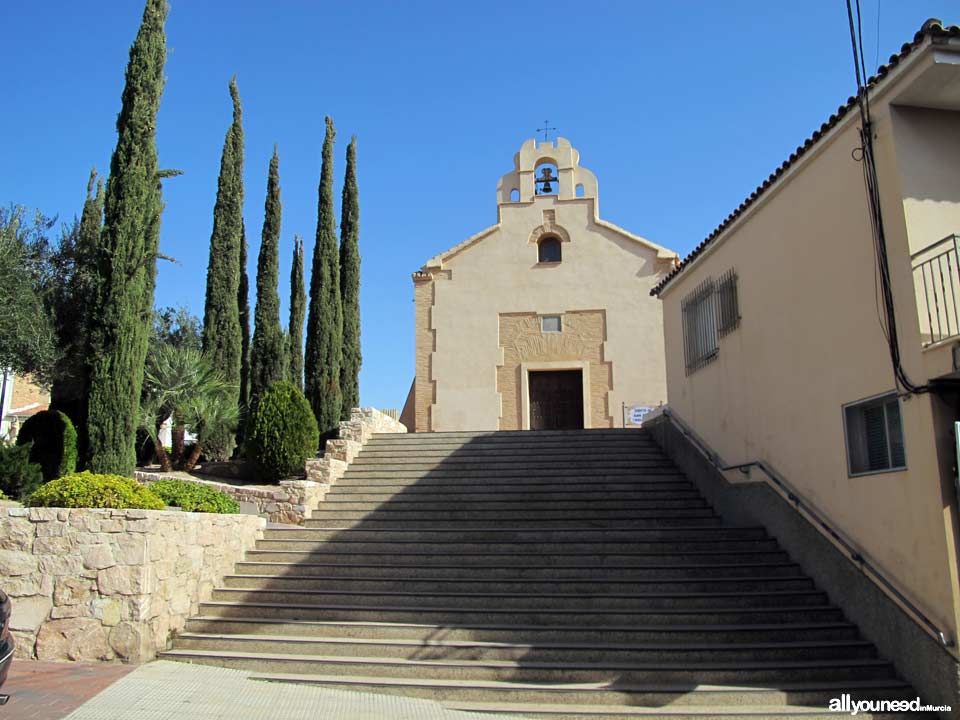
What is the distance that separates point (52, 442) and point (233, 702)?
7247mm

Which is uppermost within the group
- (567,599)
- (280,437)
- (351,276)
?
(351,276)

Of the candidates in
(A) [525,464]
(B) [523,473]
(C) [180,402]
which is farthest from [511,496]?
(C) [180,402]

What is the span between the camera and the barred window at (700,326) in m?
11.7

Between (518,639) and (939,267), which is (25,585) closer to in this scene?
(518,639)

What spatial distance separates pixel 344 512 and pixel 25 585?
15.6ft

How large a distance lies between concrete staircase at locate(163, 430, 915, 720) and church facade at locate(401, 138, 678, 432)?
26.9 ft

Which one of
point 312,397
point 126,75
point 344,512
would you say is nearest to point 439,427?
Result: point 312,397

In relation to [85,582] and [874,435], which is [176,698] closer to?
[85,582]

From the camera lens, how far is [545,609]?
26.9 ft

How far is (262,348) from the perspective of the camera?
17641mm

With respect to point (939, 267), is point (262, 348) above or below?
above

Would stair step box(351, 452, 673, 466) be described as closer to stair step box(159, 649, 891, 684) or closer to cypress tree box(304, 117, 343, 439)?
cypress tree box(304, 117, 343, 439)

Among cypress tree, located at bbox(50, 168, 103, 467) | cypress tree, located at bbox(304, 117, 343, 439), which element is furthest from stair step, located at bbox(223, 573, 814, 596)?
cypress tree, located at bbox(304, 117, 343, 439)

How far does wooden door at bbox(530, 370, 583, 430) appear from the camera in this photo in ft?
66.9
